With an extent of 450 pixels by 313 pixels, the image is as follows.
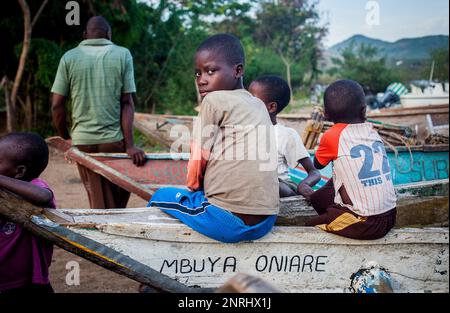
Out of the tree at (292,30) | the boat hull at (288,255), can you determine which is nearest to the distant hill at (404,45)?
the tree at (292,30)

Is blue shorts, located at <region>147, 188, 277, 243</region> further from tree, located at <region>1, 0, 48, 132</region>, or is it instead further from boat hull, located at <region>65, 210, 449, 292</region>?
tree, located at <region>1, 0, 48, 132</region>

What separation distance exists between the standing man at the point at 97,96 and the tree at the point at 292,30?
20520mm

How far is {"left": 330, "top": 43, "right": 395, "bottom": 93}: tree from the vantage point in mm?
22375

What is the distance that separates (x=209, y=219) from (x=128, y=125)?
1.75 meters

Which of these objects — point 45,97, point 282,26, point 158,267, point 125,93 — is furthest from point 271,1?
point 158,267

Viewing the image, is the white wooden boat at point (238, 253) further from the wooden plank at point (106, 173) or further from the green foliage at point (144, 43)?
the green foliage at point (144, 43)

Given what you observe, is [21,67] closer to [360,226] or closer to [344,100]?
[344,100]

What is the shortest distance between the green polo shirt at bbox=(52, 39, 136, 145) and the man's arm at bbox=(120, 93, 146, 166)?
56mm

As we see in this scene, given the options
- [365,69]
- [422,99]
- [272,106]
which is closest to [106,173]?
[272,106]

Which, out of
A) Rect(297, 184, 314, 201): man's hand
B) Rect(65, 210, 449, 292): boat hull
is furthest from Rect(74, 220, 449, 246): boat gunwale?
Rect(297, 184, 314, 201): man's hand

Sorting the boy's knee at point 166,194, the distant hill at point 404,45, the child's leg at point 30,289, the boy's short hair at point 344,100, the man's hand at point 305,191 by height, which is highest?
the distant hill at point 404,45

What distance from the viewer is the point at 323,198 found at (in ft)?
9.12

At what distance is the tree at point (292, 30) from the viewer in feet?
78.1

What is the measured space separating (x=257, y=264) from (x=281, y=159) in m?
1.05
